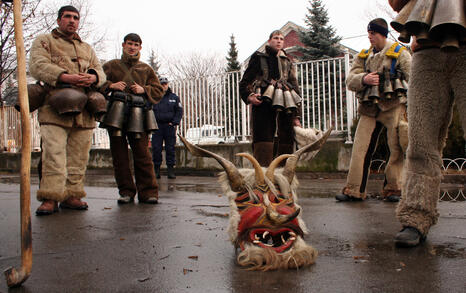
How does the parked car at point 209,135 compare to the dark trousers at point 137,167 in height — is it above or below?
above

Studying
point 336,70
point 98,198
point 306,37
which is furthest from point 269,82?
point 306,37

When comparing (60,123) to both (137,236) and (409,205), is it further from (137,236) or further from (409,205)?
(409,205)

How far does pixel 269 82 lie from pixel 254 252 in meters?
3.46

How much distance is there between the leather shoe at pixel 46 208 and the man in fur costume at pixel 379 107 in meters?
3.42

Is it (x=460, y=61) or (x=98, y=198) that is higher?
(x=460, y=61)

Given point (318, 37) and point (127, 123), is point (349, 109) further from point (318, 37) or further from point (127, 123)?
point (318, 37)

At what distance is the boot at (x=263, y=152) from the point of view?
5.48 m

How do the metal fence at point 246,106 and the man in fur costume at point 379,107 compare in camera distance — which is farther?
the metal fence at point 246,106

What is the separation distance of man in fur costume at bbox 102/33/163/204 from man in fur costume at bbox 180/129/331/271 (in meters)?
3.02

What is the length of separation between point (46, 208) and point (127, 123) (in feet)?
4.68

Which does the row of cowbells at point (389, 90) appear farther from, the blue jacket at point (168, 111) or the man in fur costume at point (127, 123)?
the blue jacket at point (168, 111)

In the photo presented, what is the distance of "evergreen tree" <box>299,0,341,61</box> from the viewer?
983 inches

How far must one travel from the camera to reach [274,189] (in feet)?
8.88

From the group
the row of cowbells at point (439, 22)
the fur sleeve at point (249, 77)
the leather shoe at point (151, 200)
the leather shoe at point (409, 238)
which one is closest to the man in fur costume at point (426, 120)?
the leather shoe at point (409, 238)
